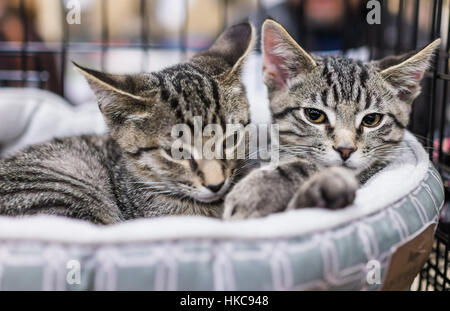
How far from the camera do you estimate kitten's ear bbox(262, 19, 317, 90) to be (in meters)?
1.39

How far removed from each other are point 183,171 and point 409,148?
711 millimetres

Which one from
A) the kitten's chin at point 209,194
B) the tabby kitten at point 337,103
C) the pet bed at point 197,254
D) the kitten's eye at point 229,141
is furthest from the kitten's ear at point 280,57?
the pet bed at point 197,254

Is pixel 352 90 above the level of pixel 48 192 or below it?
above

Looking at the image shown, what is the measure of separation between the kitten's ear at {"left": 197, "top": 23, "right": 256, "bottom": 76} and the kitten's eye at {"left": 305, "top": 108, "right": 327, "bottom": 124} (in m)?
0.26

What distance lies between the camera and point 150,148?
1.25 meters

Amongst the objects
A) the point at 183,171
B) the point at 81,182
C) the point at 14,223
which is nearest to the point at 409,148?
the point at 183,171

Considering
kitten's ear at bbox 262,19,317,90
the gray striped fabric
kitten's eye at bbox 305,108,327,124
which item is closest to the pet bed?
the gray striped fabric

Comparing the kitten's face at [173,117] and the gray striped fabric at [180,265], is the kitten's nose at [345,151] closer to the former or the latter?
the kitten's face at [173,117]

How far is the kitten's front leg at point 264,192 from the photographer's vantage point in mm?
1020

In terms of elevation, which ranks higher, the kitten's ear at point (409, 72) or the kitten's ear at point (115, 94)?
the kitten's ear at point (409, 72)

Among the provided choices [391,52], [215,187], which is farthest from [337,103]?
[391,52]

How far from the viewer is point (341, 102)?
4.41ft

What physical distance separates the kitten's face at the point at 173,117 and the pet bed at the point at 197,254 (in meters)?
0.30

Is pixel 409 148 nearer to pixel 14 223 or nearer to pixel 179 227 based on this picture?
pixel 179 227
